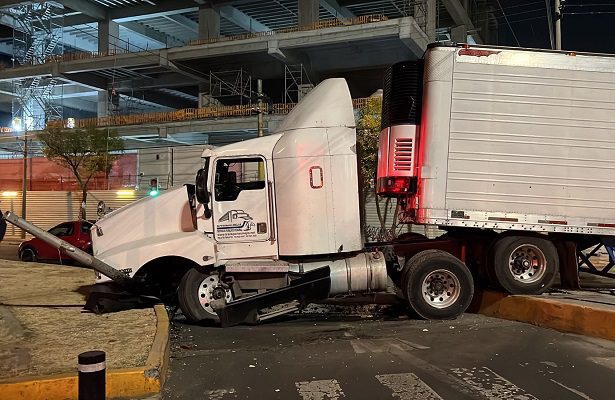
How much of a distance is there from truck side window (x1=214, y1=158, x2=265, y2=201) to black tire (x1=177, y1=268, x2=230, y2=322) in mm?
1244

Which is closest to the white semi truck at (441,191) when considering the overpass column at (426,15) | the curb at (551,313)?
the curb at (551,313)

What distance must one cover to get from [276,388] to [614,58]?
7272 millimetres

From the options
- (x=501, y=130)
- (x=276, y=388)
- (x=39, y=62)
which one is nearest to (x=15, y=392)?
(x=276, y=388)

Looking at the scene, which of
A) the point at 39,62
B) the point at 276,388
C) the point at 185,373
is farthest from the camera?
the point at 39,62

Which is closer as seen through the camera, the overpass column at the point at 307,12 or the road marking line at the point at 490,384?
the road marking line at the point at 490,384

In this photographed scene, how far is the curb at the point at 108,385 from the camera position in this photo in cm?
473

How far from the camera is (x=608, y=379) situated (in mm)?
5484

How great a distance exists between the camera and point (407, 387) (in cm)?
530

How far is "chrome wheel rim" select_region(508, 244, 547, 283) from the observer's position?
8562 mm

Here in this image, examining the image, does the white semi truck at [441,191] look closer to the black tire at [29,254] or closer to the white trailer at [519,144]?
the white trailer at [519,144]

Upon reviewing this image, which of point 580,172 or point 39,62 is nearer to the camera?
point 580,172

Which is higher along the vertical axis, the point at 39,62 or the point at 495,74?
the point at 39,62

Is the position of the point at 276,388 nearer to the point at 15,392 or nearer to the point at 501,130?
the point at 15,392

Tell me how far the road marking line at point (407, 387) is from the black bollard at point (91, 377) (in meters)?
2.76
